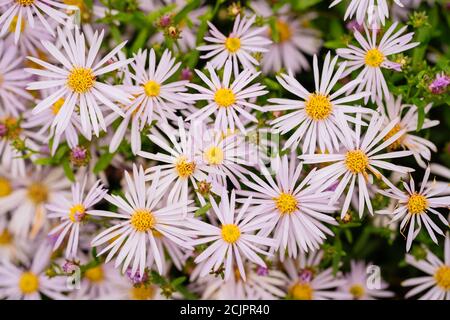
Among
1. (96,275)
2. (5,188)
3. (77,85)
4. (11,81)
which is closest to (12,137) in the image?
(11,81)

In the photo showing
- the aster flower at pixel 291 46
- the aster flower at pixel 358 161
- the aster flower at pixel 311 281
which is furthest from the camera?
the aster flower at pixel 291 46

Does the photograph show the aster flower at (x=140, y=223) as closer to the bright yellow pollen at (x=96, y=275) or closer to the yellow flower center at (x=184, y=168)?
the yellow flower center at (x=184, y=168)

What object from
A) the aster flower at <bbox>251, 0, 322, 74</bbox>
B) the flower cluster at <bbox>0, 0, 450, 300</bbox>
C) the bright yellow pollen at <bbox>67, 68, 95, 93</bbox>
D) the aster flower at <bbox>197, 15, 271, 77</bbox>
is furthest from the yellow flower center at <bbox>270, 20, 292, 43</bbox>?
the bright yellow pollen at <bbox>67, 68, 95, 93</bbox>

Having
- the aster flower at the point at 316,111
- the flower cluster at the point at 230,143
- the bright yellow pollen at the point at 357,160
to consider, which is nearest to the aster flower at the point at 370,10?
the flower cluster at the point at 230,143

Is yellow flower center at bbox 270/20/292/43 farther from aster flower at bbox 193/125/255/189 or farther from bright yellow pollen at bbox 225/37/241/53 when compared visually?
aster flower at bbox 193/125/255/189

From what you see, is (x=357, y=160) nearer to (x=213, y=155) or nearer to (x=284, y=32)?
(x=213, y=155)

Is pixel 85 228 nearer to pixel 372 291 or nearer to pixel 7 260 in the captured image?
pixel 7 260
